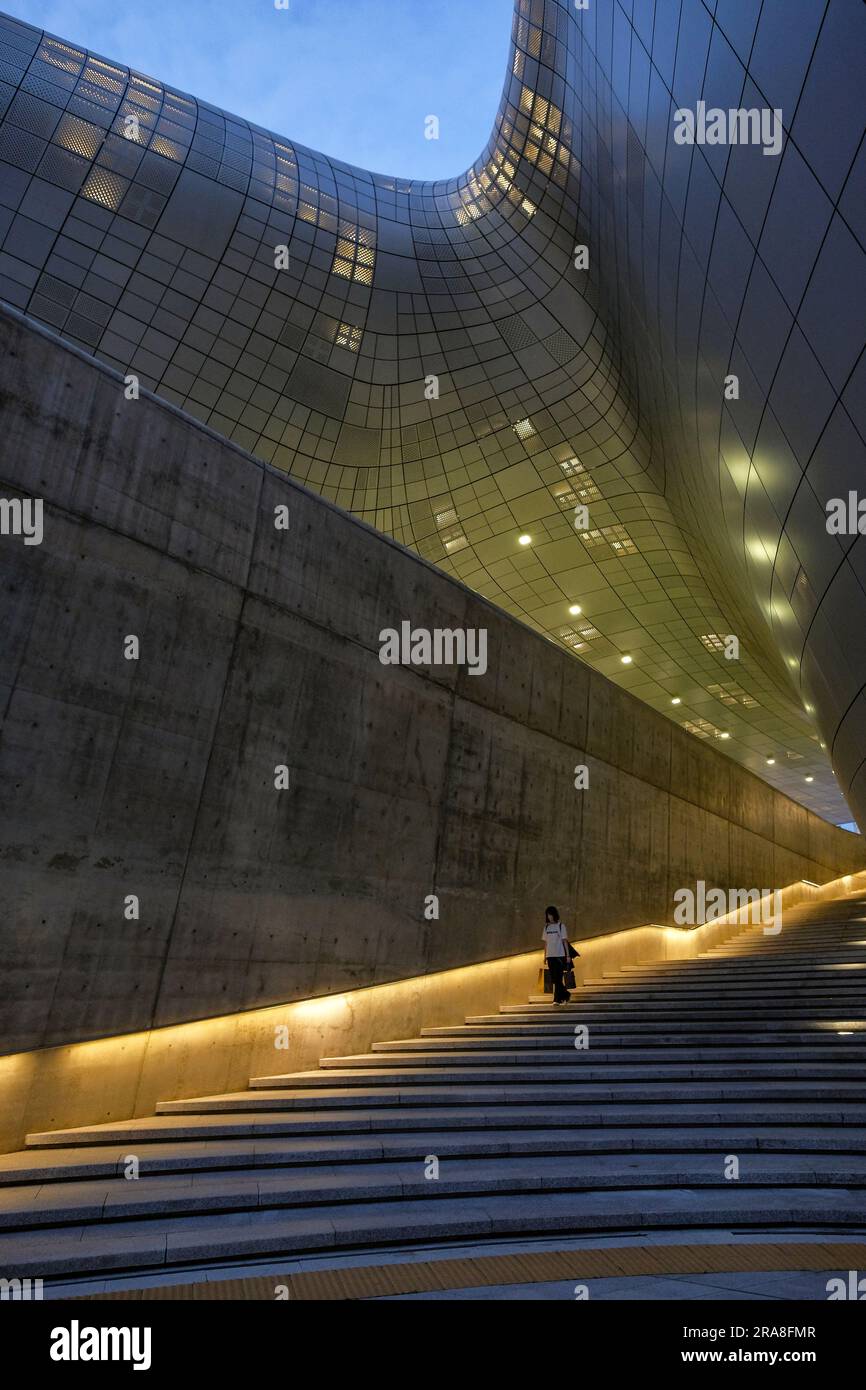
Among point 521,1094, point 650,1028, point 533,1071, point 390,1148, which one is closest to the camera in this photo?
point 390,1148

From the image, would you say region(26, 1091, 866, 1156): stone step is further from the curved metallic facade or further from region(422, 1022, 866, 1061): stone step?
the curved metallic facade

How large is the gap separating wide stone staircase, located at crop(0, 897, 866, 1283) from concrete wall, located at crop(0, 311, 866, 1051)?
1328mm

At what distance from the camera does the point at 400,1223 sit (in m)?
4.31

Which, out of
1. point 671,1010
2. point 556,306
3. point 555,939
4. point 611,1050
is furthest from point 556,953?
point 556,306

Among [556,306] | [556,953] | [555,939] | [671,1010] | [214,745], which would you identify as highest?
[556,306]

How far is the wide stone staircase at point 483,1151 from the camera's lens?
14.2 feet

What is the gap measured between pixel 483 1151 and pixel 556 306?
842 inches

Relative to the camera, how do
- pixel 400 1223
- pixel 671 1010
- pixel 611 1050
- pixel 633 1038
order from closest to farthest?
pixel 400 1223 → pixel 611 1050 → pixel 633 1038 → pixel 671 1010

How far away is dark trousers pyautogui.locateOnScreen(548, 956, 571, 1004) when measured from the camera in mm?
10859

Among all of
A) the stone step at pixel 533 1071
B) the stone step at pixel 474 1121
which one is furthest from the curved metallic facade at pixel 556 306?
the stone step at pixel 474 1121

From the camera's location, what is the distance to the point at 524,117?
19.2m

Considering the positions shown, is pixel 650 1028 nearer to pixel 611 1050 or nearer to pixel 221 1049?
pixel 611 1050

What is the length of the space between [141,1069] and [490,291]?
69.9 ft
